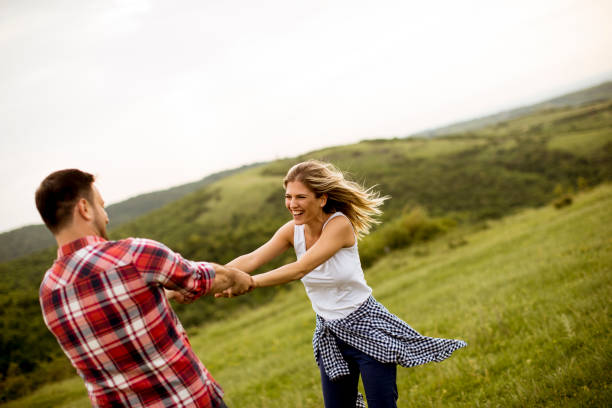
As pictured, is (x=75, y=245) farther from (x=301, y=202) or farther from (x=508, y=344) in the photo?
(x=508, y=344)

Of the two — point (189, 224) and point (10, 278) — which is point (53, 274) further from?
point (189, 224)

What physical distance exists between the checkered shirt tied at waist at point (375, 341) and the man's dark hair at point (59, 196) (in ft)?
7.05

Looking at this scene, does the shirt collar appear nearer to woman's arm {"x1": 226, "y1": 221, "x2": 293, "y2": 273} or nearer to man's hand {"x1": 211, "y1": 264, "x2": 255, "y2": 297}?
man's hand {"x1": 211, "y1": 264, "x2": 255, "y2": 297}

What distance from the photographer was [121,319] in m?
1.98

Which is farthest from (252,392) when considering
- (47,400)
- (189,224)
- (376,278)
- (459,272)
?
(189,224)

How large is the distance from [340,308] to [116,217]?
Answer: 13164 centimetres

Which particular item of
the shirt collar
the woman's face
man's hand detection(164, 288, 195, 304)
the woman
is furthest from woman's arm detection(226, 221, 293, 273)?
the shirt collar

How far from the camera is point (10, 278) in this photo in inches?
1841

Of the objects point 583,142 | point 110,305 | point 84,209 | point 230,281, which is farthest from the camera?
point 583,142

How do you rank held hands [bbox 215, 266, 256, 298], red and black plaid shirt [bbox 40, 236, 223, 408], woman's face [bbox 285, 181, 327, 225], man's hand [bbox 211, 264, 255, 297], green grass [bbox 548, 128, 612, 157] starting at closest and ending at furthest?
1. red and black plaid shirt [bbox 40, 236, 223, 408]
2. man's hand [bbox 211, 264, 255, 297]
3. held hands [bbox 215, 266, 256, 298]
4. woman's face [bbox 285, 181, 327, 225]
5. green grass [bbox 548, 128, 612, 157]

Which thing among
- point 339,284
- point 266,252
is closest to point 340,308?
point 339,284

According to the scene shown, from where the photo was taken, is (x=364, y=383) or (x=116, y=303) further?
(x=364, y=383)

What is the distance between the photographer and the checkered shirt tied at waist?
299 cm

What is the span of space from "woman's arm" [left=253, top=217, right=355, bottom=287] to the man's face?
1.26m
